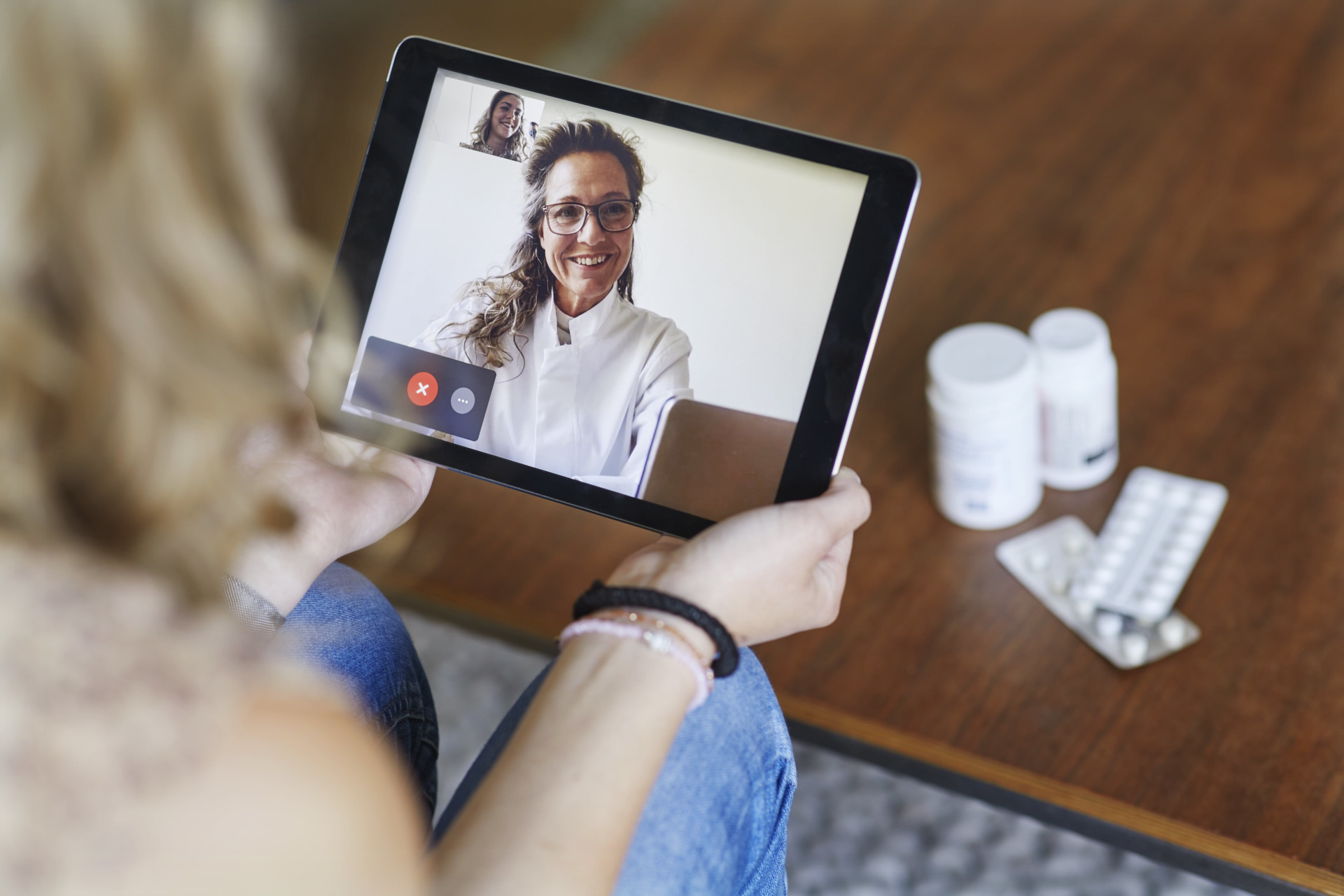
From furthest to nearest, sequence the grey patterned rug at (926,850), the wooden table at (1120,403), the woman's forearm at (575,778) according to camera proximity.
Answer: the grey patterned rug at (926,850)
the wooden table at (1120,403)
the woman's forearm at (575,778)

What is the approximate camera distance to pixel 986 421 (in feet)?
2.38

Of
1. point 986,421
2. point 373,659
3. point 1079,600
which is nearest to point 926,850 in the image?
point 1079,600

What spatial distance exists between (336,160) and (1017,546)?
33.4 inches

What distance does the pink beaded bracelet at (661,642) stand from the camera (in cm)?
57

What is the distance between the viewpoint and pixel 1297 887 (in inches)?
24.5

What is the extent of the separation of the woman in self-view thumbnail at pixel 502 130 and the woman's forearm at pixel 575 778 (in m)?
0.34

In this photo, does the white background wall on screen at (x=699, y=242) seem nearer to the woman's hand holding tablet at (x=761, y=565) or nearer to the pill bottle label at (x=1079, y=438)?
the woman's hand holding tablet at (x=761, y=565)

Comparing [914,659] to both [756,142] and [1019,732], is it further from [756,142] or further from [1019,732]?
[756,142]

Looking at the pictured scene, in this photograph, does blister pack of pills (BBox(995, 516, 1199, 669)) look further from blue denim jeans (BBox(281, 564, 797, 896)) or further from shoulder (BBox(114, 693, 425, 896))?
shoulder (BBox(114, 693, 425, 896))

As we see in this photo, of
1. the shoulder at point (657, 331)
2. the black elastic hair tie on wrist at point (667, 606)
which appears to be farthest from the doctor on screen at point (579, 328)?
the black elastic hair tie on wrist at point (667, 606)

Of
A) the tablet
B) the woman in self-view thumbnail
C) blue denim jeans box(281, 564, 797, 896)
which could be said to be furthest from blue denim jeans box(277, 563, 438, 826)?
the woman in self-view thumbnail

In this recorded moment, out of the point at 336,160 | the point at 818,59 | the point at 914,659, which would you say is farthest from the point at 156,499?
the point at 818,59

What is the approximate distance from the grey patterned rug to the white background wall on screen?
1.24ft

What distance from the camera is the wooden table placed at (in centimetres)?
68
